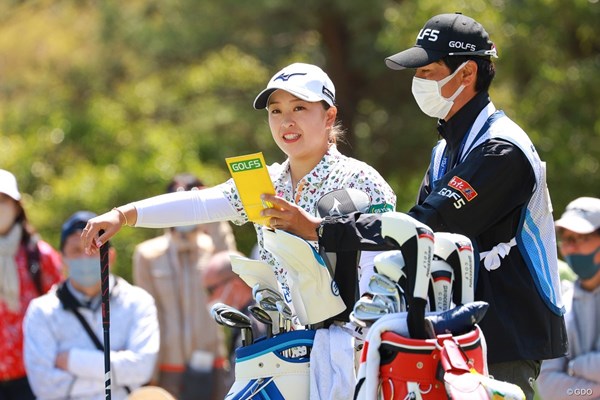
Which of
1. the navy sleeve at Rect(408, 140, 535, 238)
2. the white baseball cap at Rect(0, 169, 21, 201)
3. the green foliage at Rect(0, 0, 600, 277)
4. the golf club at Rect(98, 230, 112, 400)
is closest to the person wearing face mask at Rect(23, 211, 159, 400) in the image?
the white baseball cap at Rect(0, 169, 21, 201)

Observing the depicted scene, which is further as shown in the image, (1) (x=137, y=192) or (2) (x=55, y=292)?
(1) (x=137, y=192)

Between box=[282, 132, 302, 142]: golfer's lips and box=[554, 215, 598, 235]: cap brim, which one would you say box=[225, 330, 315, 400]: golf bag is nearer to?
box=[282, 132, 302, 142]: golfer's lips

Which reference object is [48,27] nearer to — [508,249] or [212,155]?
[212,155]

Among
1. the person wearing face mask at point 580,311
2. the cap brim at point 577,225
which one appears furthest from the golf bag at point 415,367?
the cap brim at point 577,225

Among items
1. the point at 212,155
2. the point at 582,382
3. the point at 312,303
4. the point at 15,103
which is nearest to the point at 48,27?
the point at 15,103

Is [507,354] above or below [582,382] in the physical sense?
above

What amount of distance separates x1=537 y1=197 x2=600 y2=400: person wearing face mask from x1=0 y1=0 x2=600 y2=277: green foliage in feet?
14.9

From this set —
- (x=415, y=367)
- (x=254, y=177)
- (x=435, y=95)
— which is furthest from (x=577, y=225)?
(x=415, y=367)

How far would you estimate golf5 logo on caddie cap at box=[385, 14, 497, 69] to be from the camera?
16.1 feet

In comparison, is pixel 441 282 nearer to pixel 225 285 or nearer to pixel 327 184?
pixel 327 184

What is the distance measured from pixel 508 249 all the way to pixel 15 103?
50.8 ft

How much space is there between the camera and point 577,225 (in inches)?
279

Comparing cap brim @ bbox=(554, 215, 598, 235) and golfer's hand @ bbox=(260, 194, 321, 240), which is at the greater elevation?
golfer's hand @ bbox=(260, 194, 321, 240)

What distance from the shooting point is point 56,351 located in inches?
291
